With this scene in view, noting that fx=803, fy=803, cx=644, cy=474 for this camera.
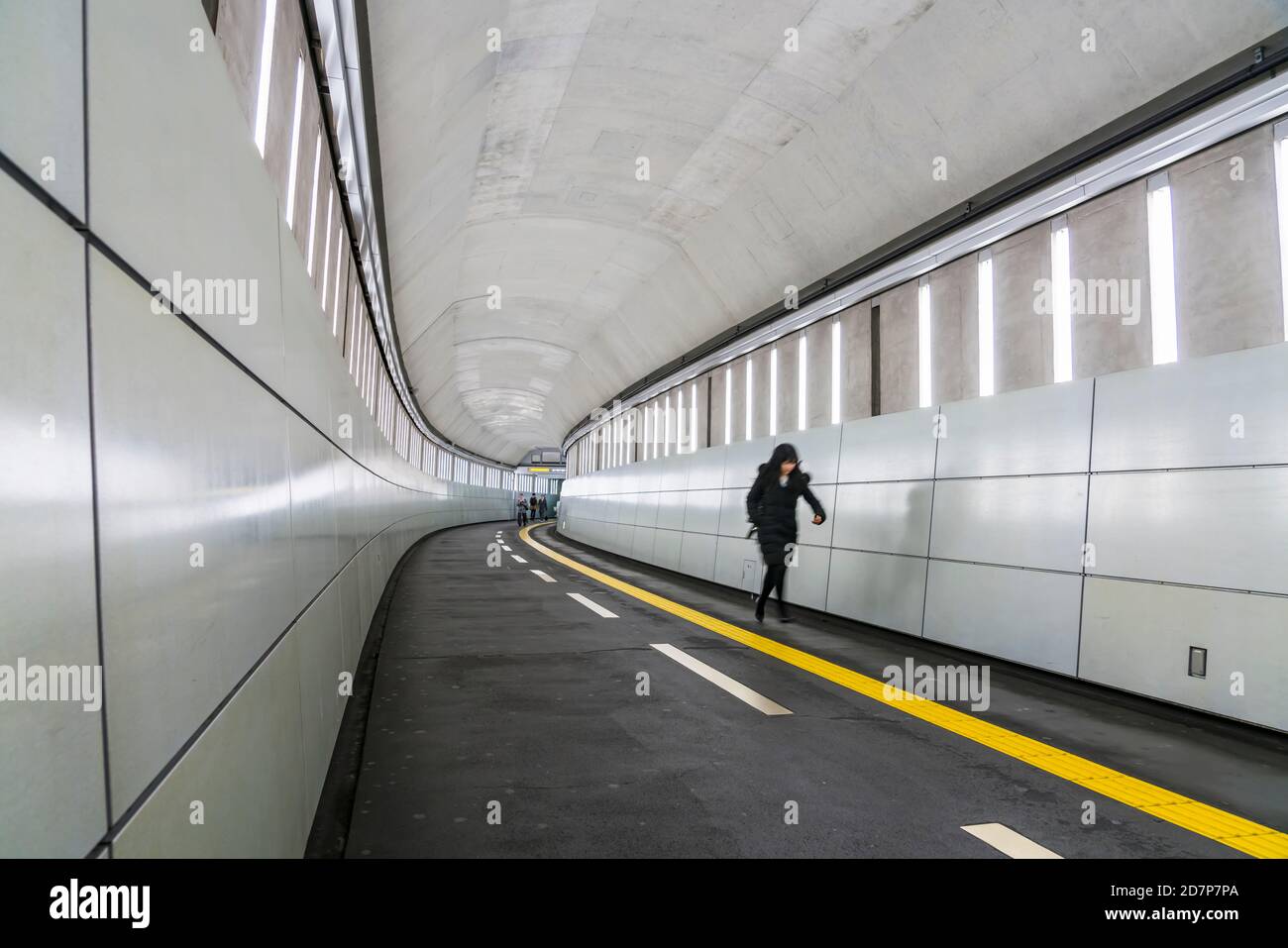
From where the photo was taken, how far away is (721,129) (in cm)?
1073

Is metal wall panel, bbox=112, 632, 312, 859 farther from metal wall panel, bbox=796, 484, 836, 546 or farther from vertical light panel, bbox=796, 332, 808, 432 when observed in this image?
vertical light panel, bbox=796, 332, 808, 432

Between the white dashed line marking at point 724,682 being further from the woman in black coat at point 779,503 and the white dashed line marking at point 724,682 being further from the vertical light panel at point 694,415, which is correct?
the vertical light panel at point 694,415

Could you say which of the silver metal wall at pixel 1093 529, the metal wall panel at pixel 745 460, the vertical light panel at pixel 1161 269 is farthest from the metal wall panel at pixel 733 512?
the vertical light panel at pixel 1161 269

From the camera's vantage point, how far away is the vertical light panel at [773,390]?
15000 mm

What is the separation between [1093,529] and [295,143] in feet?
22.3

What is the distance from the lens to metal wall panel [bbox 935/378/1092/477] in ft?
22.7

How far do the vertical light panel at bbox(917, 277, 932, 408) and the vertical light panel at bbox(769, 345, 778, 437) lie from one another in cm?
454

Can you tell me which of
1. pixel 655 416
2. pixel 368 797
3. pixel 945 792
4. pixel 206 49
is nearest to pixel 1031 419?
pixel 945 792

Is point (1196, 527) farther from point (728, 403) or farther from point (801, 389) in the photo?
point (728, 403)

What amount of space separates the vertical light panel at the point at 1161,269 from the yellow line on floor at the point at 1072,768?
376 centimetres

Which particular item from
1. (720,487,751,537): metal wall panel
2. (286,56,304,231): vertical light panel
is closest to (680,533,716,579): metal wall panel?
(720,487,751,537): metal wall panel

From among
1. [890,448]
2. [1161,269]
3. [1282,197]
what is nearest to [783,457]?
[890,448]

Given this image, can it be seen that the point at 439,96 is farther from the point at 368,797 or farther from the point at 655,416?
the point at 655,416
